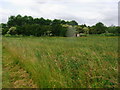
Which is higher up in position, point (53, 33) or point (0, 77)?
point (53, 33)

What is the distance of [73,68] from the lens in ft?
10.6

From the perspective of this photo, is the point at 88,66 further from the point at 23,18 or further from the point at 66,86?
the point at 23,18

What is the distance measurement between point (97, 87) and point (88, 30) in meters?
41.2

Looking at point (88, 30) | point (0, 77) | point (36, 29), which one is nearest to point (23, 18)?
point (36, 29)

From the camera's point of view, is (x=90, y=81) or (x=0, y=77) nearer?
(x=90, y=81)

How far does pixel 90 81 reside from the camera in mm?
2582

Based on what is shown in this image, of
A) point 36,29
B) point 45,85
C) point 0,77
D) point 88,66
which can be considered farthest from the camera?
point 36,29

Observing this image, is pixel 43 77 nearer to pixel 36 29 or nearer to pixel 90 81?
pixel 90 81

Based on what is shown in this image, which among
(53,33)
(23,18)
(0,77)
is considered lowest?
(0,77)

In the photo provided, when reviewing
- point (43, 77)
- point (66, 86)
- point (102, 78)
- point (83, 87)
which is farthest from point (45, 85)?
point (102, 78)

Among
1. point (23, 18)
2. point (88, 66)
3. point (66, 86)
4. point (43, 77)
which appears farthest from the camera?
point (23, 18)

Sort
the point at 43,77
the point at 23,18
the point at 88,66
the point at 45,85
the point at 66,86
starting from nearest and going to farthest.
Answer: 1. the point at 66,86
2. the point at 45,85
3. the point at 43,77
4. the point at 88,66
5. the point at 23,18

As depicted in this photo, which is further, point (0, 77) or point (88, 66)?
point (0, 77)

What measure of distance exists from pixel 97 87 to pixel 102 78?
371mm
